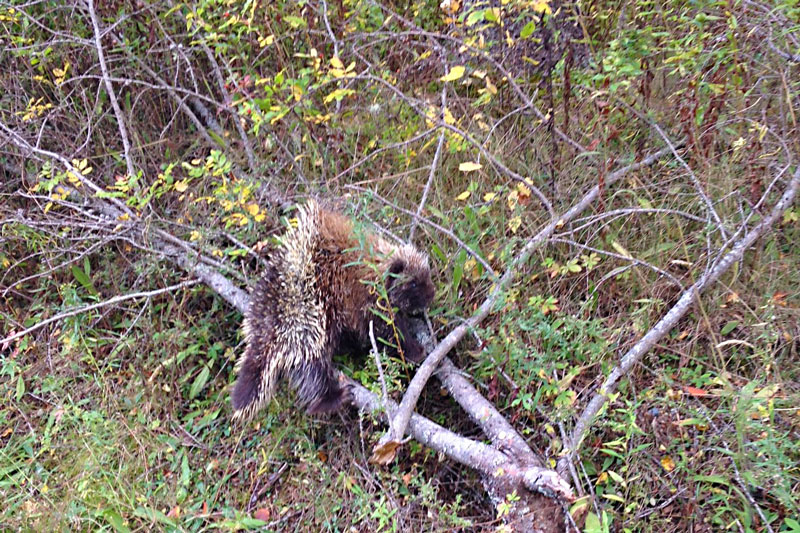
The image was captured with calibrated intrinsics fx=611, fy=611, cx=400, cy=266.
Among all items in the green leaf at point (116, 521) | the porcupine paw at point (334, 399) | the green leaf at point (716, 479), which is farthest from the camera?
the porcupine paw at point (334, 399)

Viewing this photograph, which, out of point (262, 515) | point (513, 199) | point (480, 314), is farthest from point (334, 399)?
point (513, 199)

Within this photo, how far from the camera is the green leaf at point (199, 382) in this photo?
3.64m

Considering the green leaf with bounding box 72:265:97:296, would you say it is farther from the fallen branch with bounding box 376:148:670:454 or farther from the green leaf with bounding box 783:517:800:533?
the green leaf with bounding box 783:517:800:533

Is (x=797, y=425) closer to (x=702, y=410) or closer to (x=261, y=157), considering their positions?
(x=702, y=410)

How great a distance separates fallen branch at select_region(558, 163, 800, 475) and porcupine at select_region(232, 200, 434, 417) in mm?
950

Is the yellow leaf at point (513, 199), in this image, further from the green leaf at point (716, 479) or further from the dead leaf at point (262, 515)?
the dead leaf at point (262, 515)

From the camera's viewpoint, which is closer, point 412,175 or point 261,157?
point 412,175

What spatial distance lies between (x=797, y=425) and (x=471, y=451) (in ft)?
4.30

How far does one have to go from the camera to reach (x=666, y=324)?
9.18 ft

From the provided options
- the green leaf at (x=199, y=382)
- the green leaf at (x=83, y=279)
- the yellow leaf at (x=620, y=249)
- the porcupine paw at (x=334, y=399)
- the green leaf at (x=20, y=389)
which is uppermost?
the yellow leaf at (x=620, y=249)

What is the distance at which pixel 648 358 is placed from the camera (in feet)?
9.55

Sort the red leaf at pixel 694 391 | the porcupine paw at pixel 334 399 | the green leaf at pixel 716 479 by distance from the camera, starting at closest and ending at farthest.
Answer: the green leaf at pixel 716 479, the red leaf at pixel 694 391, the porcupine paw at pixel 334 399

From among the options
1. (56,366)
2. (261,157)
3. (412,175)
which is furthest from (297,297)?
(56,366)

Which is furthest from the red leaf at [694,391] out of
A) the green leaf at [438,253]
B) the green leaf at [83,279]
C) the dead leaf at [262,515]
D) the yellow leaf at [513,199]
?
the green leaf at [83,279]
